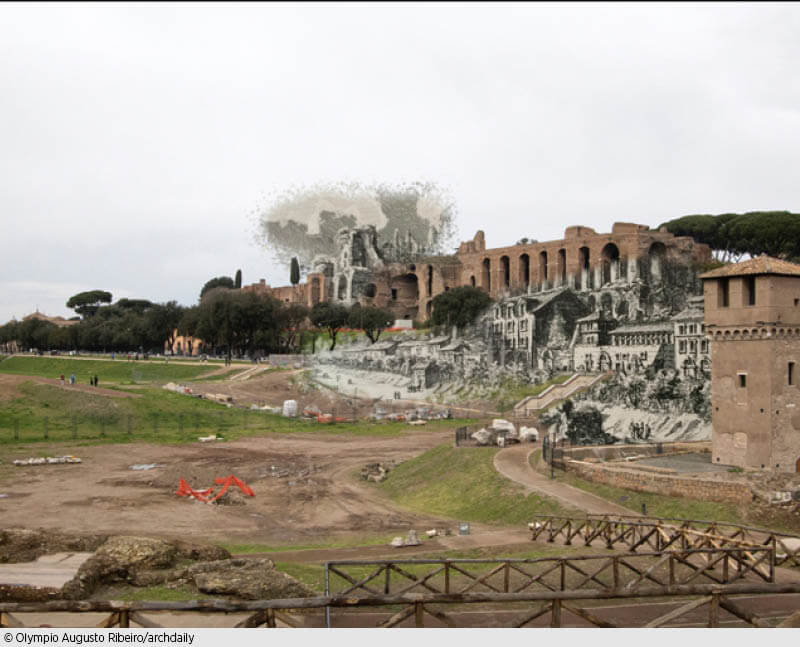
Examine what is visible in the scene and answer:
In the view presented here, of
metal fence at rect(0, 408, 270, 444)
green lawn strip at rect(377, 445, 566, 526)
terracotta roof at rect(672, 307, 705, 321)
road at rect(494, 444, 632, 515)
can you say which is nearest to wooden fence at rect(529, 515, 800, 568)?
road at rect(494, 444, 632, 515)

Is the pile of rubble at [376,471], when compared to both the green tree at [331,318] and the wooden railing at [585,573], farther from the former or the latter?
the green tree at [331,318]

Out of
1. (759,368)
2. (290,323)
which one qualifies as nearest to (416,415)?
(759,368)

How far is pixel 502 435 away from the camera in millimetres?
32125

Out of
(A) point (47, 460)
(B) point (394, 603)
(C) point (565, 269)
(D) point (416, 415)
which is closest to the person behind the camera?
(B) point (394, 603)

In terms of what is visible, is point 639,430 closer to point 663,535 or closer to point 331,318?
point 663,535

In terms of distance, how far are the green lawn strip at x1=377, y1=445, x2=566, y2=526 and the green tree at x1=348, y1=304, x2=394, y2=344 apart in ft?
139

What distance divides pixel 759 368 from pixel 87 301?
122886mm

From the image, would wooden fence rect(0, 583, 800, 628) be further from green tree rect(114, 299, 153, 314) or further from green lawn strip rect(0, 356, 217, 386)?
green tree rect(114, 299, 153, 314)

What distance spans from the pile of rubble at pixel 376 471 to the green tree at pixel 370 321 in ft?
130

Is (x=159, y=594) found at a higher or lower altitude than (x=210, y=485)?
higher

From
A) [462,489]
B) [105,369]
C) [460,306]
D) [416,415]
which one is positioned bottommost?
[462,489]

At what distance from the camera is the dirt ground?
22.7 meters

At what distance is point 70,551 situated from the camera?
14.5m
